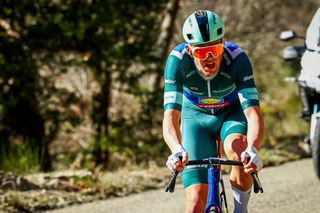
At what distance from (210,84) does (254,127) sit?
657mm

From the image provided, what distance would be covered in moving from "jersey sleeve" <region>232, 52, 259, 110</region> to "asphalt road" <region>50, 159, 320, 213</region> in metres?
2.31

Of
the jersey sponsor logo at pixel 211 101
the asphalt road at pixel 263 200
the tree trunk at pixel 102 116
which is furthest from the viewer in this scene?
the tree trunk at pixel 102 116

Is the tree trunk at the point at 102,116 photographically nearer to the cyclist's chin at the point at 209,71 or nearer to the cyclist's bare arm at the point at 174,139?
the cyclist's chin at the point at 209,71

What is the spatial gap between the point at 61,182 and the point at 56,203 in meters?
0.73

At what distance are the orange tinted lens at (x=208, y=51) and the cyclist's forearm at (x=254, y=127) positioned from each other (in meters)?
0.47

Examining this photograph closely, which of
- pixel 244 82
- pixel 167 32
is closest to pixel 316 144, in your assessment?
pixel 244 82

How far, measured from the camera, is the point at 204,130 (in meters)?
5.64

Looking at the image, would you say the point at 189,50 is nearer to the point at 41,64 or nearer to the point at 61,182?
the point at 61,182

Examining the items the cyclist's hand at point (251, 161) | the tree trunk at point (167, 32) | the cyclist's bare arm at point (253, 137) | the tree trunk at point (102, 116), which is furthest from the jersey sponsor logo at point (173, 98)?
the tree trunk at point (167, 32)

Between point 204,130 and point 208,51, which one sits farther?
point 204,130

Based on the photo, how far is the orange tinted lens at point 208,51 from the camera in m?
5.41

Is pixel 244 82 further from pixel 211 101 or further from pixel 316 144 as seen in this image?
pixel 316 144

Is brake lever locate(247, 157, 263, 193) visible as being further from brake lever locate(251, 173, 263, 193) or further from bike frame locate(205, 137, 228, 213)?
bike frame locate(205, 137, 228, 213)

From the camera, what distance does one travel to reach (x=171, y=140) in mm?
5176
